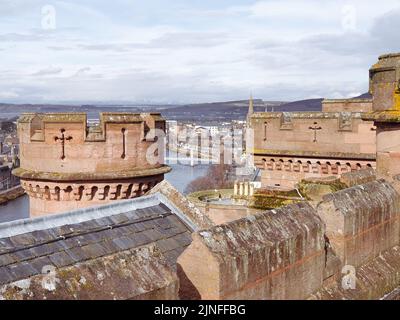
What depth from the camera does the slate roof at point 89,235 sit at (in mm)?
5945

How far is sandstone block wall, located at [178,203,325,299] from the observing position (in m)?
4.46

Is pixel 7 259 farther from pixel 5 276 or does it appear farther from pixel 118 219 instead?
pixel 118 219

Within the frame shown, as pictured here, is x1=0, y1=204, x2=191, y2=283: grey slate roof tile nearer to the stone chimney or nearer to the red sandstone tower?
the stone chimney

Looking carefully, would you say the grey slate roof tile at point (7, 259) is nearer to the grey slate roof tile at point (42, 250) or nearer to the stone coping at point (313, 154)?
the grey slate roof tile at point (42, 250)

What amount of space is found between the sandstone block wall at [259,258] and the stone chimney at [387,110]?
7.04ft

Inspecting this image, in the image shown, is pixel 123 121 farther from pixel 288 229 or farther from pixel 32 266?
pixel 288 229

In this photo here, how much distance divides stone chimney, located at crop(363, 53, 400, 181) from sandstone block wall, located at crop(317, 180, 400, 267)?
40 cm

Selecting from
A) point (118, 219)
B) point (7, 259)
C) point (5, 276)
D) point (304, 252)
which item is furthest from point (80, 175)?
point (304, 252)

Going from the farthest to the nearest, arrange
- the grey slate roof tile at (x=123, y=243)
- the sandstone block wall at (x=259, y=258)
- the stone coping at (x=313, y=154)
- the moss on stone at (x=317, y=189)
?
the stone coping at (x=313, y=154)
the moss on stone at (x=317, y=189)
the grey slate roof tile at (x=123, y=243)
the sandstone block wall at (x=259, y=258)

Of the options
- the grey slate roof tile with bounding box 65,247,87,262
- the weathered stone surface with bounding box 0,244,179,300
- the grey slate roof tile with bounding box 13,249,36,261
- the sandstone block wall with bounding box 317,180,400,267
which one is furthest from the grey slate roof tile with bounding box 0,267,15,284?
the sandstone block wall with bounding box 317,180,400,267

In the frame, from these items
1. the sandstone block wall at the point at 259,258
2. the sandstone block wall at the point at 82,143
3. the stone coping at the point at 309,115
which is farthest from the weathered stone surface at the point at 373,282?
the stone coping at the point at 309,115

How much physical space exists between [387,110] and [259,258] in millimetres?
3595

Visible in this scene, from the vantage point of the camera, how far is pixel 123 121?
11773mm
